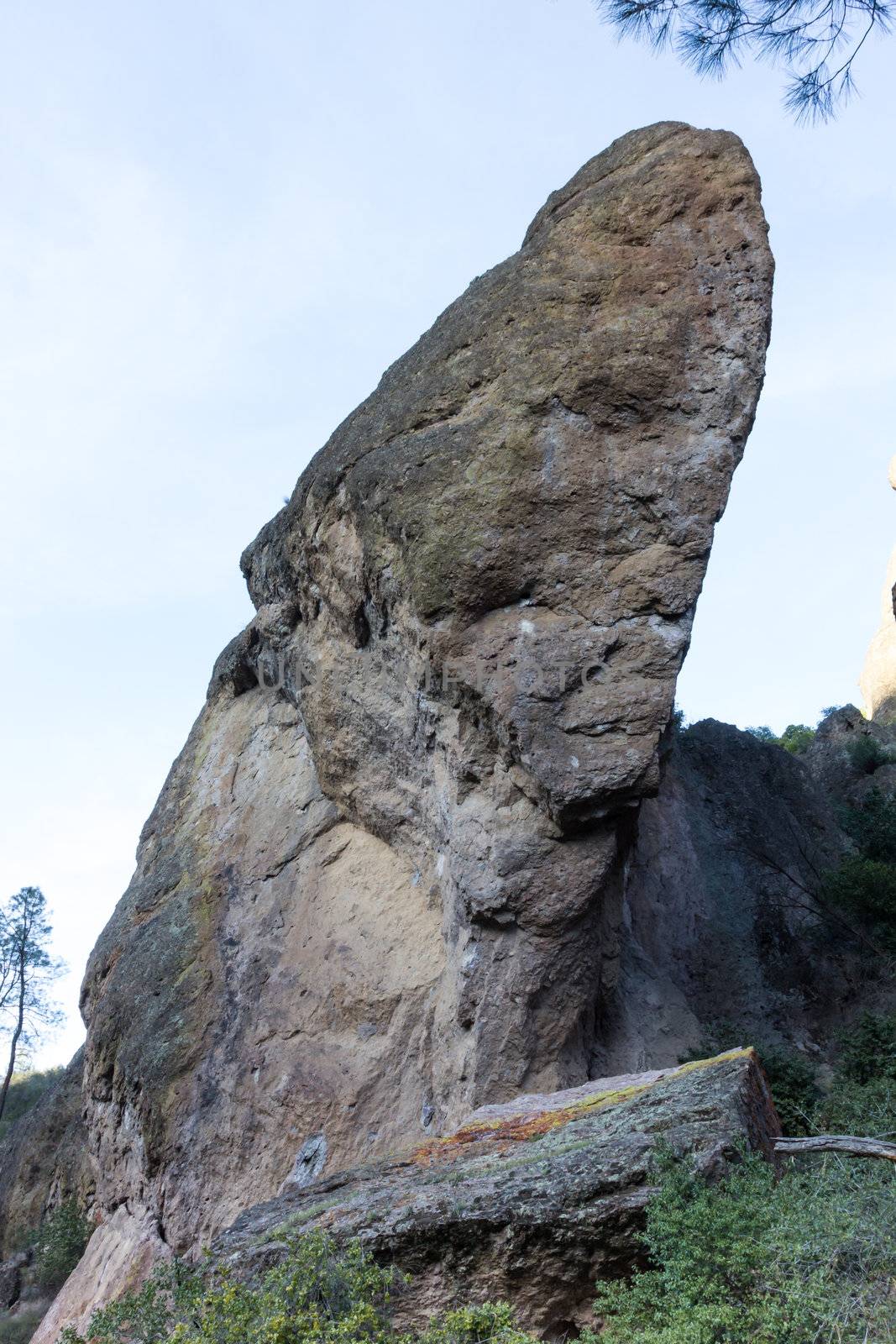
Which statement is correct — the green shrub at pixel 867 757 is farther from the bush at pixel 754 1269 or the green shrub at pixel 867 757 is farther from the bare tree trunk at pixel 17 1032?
the bare tree trunk at pixel 17 1032

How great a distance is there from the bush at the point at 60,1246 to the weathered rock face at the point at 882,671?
2336 cm

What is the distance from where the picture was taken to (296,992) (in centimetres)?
1140

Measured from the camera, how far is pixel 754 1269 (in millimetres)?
5219

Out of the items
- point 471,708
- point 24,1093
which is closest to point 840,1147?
point 471,708

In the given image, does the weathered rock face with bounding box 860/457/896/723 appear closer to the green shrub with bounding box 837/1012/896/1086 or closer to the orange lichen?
the green shrub with bounding box 837/1012/896/1086

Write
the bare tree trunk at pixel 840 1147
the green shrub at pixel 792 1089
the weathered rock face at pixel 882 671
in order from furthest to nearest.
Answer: the weathered rock face at pixel 882 671 < the green shrub at pixel 792 1089 < the bare tree trunk at pixel 840 1147

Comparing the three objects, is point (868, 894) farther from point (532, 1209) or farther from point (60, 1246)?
Result: point (60, 1246)

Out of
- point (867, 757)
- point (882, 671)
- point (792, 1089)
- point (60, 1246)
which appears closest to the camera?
point (792, 1089)

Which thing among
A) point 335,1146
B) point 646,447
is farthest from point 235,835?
point 646,447

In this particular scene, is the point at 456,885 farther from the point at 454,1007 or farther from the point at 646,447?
the point at 646,447

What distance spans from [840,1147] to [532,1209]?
1811 mm

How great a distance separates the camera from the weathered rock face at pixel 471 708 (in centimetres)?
927

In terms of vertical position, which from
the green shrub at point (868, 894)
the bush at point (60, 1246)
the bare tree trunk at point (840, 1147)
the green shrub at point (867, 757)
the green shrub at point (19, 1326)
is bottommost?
the bare tree trunk at point (840, 1147)

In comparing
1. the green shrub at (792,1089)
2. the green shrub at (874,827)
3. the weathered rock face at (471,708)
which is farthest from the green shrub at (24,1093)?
the green shrub at (792,1089)
